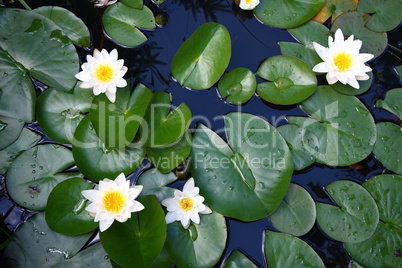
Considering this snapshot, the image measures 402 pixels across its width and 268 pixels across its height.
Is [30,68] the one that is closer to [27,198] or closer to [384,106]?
[27,198]

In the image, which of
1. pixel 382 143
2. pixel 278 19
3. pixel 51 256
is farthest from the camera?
pixel 278 19

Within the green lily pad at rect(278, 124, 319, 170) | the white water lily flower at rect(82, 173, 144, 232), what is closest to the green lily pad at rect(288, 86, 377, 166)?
the green lily pad at rect(278, 124, 319, 170)

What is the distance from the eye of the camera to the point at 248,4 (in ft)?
7.47

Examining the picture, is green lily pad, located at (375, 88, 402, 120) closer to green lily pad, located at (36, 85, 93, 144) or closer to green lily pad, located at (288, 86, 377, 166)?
green lily pad, located at (288, 86, 377, 166)

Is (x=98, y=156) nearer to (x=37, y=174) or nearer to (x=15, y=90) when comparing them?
(x=37, y=174)

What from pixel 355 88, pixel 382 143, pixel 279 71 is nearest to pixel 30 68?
pixel 279 71

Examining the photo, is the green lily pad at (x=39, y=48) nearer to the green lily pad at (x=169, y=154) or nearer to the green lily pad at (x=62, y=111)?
the green lily pad at (x=62, y=111)

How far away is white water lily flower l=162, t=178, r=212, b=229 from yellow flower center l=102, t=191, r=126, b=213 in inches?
10.2

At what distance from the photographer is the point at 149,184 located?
195 cm

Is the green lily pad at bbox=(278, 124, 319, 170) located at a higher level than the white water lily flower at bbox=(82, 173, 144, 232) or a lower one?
higher

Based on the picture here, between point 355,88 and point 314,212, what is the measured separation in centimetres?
96

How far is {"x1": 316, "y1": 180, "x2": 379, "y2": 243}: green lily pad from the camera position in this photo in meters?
1.92

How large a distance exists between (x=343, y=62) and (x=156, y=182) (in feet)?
5.00

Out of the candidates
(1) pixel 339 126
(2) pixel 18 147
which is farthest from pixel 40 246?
(1) pixel 339 126
